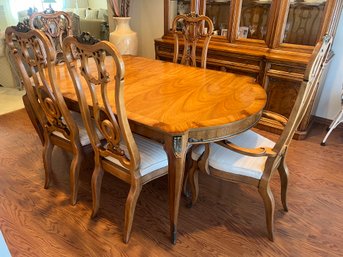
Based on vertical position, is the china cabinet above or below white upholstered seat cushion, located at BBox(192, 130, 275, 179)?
above

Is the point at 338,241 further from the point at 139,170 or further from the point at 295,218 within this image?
the point at 139,170

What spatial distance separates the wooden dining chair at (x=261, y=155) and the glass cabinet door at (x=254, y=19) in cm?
145

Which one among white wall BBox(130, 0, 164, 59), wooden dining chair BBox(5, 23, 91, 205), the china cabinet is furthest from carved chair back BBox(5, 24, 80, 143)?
white wall BBox(130, 0, 164, 59)

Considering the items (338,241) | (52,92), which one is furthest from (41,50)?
(338,241)

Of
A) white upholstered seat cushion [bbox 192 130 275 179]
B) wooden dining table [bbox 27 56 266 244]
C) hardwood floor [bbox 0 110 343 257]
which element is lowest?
hardwood floor [bbox 0 110 343 257]

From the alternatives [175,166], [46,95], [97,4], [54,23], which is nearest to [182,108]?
[175,166]

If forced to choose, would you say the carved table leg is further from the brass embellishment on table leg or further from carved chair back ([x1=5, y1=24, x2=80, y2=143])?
carved chair back ([x1=5, y1=24, x2=80, y2=143])

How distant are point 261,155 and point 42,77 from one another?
122 centimetres

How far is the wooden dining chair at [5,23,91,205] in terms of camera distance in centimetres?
133

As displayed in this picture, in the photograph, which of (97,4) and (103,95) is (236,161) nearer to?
(103,95)

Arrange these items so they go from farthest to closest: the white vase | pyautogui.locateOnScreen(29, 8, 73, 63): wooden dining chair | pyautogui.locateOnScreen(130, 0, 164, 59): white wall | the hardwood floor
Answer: pyautogui.locateOnScreen(130, 0, 164, 59): white wall, the white vase, pyautogui.locateOnScreen(29, 8, 73, 63): wooden dining chair, the hardwood floor

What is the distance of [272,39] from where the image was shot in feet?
7.89

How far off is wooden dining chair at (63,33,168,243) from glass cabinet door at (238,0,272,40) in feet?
5.74

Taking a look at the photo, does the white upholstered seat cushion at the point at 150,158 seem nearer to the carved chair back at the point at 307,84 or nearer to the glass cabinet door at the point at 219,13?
the carved chair back at the point at 307,84
